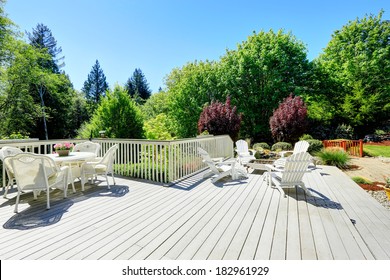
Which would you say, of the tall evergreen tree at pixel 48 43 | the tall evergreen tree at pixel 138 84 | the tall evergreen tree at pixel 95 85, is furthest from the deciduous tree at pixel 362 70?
the tall evergreen tree at pixel 138 84

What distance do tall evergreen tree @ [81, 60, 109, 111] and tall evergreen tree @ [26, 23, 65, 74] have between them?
8.53m

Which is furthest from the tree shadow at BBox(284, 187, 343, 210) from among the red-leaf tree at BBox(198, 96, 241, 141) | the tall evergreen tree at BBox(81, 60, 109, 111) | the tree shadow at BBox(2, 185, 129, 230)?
the tall evergreen tree at BBox(81, 60, 109, 111)

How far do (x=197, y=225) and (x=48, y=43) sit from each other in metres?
30.3

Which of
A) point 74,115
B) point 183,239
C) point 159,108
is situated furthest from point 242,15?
point 74,115

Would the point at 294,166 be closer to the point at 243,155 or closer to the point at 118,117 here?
the point at 243,155

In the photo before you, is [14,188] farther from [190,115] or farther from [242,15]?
[190,115]

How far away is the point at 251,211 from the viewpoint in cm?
326

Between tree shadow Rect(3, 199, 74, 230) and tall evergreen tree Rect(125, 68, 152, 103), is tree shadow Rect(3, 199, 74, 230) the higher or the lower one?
the lower one

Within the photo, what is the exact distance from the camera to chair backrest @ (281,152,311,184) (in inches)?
154

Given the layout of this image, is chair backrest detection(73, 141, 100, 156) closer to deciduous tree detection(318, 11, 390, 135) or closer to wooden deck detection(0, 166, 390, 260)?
wooden deck detection(0, 166, 390, 260)

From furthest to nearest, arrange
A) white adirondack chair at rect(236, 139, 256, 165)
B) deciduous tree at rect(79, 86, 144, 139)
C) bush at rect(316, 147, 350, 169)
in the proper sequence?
deciduous tree at rect(79, 86, 144, 139), bush at rect(316, 147, 350, 169), white adirondack chair at rect(236, 139, 256, 165)

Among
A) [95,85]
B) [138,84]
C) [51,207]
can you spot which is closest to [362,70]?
[51,207]

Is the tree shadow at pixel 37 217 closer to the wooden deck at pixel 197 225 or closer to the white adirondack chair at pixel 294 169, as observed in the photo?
the wooden deck at pixel 197 225
